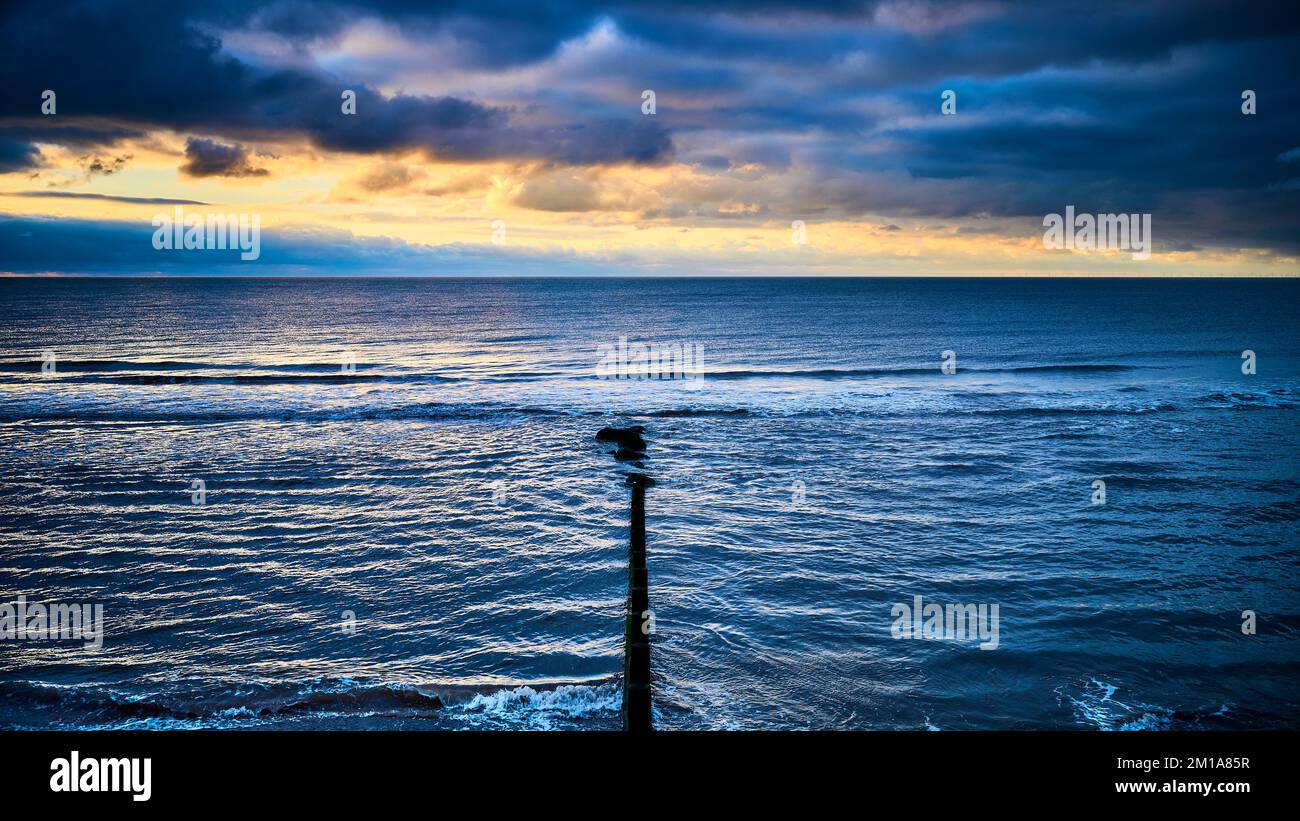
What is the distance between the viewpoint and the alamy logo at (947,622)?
1259 cm

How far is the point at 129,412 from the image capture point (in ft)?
113

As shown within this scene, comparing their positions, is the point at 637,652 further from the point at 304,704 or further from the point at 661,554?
the point at 661,554

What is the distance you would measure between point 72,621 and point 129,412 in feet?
85.7

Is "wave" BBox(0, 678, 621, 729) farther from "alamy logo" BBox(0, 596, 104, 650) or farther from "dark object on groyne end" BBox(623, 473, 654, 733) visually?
"alamy logo" BBox(0, 596, 104, 650)

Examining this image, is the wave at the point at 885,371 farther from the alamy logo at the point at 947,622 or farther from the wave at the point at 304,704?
the wave at the point at 304,704

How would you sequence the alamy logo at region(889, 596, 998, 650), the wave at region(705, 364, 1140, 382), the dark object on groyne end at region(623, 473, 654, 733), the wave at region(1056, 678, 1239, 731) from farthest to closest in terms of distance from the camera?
the wave at region(705, 364, 1140, 382), the alamy logo at region(889, 596, 998, 650), the wave at region(1056, 678, 1239, 731), the dark object on groyne end at region(623, 473, 654, 733)

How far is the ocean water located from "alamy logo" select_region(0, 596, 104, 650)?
26 centimetres
